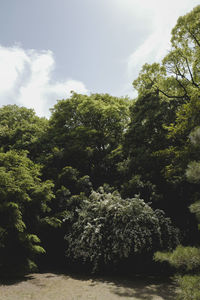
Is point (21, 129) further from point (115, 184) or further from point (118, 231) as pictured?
point (118, 231)

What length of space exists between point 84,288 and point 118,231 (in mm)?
2535

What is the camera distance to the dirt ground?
→ 22.5 feet

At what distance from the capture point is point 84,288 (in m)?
7.84

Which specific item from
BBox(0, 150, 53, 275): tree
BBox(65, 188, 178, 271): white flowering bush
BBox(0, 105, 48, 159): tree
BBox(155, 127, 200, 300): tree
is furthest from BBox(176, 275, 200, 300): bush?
BBox(0, 105, 48, 159): tree

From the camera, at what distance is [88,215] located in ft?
34.4

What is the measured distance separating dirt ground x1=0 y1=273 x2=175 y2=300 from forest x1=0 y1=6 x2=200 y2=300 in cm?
67

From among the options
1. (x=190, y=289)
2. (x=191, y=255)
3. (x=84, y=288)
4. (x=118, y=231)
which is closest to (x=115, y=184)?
(x=118, y=231)

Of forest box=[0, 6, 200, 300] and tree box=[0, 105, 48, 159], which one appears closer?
forest box=[0, 6, 200, 300]

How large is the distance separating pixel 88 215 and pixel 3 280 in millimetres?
4374

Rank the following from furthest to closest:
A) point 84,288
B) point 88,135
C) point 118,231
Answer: point 88,135 → point 118,231 → point 84,288

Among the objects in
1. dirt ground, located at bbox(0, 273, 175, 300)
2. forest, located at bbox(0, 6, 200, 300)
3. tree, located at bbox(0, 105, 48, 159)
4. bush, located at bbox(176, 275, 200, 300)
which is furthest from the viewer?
tree, located at bbox(0, 105, 48, 159)

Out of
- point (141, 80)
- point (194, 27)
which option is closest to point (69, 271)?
point (141, 80)

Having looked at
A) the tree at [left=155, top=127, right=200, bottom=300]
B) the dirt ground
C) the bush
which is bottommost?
the dirt ground

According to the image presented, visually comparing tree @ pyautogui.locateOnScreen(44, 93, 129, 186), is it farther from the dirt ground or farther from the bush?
the bush
